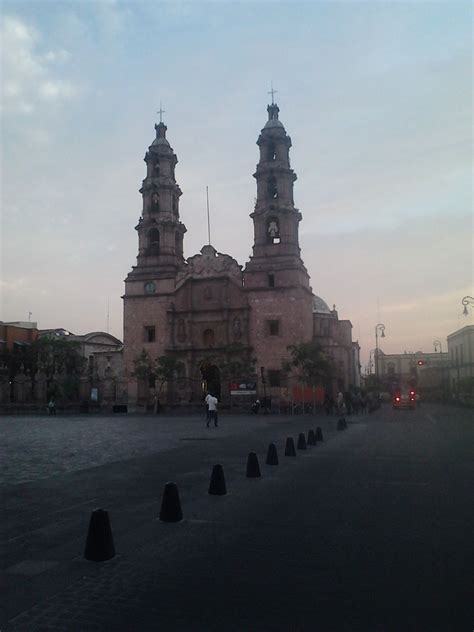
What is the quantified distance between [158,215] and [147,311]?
9190 millimetres

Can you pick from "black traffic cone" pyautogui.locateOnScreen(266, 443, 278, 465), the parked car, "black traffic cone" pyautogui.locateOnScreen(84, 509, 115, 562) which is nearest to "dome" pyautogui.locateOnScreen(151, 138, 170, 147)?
the parked car

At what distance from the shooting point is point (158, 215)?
185ft

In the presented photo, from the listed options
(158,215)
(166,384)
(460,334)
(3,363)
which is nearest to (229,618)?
(166,384)

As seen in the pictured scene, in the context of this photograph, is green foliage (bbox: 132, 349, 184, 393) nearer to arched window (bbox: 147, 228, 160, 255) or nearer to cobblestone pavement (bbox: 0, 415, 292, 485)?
arched window (bbox: 147, 228, 160, 255)

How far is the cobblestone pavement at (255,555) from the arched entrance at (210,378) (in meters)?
42.1

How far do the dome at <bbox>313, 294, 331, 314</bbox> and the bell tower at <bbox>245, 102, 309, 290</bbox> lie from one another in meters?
19.0

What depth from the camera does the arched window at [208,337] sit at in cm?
5572

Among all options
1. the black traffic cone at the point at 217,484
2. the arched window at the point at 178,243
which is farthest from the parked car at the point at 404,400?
the black traffic cone at the point at 217,484

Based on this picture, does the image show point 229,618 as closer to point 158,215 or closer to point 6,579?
point 6,579

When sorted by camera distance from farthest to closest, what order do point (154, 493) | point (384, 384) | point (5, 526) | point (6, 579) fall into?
point (384, 384) → point (154, 493) → point (5, 526) → point (6, 579)

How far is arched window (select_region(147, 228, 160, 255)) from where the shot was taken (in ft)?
187

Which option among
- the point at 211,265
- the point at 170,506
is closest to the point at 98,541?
the point at 170,506

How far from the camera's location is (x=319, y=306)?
7469 cm

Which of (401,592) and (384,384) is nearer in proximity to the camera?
(401,592)
